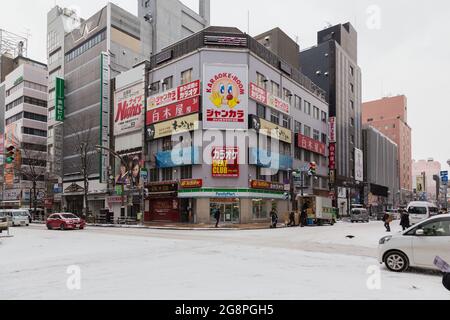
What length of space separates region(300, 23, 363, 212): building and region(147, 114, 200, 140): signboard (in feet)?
97.1

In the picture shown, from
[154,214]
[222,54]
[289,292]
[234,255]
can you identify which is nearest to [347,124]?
[222,54]

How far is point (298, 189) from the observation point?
52.1 metres

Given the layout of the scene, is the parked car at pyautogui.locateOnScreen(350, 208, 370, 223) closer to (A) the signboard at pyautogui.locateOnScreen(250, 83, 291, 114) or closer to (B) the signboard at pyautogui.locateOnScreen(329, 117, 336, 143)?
(A) the signboard at pyautogui.locateOnScreen(250, 83, 291, 114)

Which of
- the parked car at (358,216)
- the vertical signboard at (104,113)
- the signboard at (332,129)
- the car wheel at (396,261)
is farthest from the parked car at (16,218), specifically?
the signboard at (332,129)

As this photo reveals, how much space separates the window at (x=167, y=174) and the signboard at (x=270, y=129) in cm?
1036

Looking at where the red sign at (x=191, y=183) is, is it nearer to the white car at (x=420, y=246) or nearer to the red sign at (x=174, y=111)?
the red sign at (x=174, y=111)

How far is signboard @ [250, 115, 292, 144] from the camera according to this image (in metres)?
41.4

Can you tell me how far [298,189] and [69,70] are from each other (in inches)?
1550

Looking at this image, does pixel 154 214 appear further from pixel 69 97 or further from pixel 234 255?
pixel 234 255

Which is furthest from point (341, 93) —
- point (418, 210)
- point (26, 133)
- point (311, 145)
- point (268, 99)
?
point (26, 133)

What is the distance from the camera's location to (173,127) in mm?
42594

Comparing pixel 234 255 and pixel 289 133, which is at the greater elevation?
pixel 289 133

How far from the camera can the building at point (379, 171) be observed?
85.5 m

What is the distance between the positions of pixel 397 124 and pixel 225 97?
93331mm
